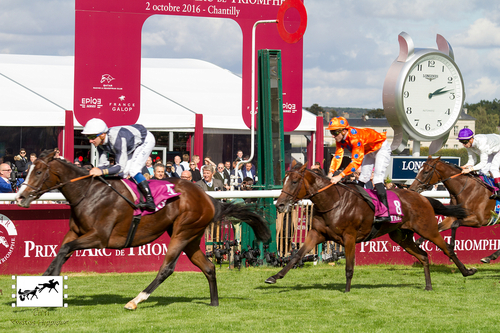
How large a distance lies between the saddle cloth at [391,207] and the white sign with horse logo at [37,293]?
11.1ft

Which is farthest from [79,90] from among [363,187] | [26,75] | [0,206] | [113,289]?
[26,75]

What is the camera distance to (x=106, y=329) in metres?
4.68

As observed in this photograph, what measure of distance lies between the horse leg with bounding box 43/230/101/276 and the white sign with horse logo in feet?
0.36

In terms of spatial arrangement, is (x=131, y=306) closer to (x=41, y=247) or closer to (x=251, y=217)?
(x=251, y=217)

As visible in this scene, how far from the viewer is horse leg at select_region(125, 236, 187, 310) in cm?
543

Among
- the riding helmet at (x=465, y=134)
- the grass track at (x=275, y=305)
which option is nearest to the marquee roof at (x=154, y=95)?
the grass track at (x=275, y=305)

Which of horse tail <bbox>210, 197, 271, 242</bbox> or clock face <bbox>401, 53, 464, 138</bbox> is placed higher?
clock face <bbox>401, 53, 464, 138</bbox>

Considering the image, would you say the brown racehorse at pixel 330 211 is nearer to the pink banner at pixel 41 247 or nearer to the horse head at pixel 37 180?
the horse head at pixel 37 180

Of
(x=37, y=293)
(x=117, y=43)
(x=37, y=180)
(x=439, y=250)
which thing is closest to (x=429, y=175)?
(x=439, y=250)

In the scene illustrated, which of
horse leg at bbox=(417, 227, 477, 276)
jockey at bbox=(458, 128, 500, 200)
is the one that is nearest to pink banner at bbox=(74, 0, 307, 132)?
jockey at bbox=(458, 128, 500, 200)

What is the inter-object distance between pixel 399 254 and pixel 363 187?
249 centimetres

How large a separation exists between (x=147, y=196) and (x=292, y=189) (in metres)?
1.56

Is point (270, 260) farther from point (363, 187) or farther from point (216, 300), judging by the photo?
point (216, 300)

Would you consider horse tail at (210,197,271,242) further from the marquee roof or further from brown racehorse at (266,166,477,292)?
the marquee roof
